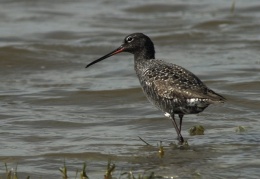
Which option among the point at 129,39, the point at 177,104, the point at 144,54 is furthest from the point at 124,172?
the point at 129,39

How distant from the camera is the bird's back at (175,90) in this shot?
9.16 meters

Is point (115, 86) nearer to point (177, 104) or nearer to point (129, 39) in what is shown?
point (129, 39)

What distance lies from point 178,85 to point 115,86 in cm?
367

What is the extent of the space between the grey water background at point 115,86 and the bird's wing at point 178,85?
0.62 m

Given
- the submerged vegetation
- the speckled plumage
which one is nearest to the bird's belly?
the speckled plumage

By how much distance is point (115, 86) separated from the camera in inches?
511

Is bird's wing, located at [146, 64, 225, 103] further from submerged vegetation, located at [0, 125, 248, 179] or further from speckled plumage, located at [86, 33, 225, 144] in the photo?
submerged vegetation, located at [0, 125, 248, 179]

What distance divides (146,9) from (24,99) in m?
7.74

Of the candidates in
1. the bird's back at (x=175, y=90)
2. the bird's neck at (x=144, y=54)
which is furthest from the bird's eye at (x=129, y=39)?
the bird's back at (x=175, y=90)

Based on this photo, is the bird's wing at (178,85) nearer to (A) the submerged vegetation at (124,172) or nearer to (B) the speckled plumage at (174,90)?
(B) the speckled plumage at (174,90)

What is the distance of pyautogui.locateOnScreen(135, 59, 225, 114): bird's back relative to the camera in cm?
916

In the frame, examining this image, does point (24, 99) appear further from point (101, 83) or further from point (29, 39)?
point (29, 39)

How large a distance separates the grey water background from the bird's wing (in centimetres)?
62

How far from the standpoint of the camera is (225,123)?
10.6 metres
